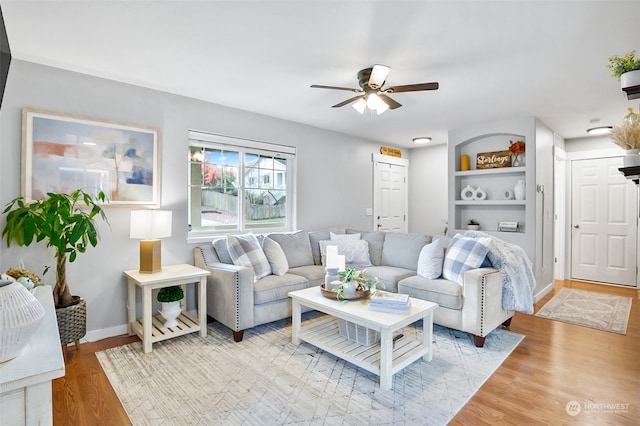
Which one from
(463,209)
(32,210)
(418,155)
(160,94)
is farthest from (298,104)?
(418,155)

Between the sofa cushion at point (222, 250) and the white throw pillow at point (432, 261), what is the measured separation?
1.99 metres

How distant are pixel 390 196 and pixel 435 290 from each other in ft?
10.7

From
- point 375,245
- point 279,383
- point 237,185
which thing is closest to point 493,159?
point 375,245

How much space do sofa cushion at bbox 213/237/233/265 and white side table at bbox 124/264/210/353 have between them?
347 millimetres

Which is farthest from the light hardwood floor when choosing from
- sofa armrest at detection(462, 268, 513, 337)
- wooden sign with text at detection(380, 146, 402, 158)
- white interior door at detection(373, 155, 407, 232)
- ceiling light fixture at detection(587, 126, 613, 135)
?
wooden sign with text at detection(380, 146, 402, 158)

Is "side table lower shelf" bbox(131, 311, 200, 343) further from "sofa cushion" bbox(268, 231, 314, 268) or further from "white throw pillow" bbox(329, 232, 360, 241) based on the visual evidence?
"white throw pillow" bbox(329, 232, 360, 241)

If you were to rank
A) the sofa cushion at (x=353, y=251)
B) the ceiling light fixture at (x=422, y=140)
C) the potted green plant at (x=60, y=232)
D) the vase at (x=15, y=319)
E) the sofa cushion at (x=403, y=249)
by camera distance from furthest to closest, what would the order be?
1. the ceiling light fixture at (x=422, y=140)
2. the sofa cushion at (x=353, y=251)
3. the sofa cushion at (x=403, y=249)
4. the potted green plant at (x=60, y=232)
5. the vase at (x=15, y=319)

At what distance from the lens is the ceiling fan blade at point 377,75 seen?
251 cm

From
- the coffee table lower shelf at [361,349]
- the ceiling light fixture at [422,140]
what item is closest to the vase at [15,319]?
the coffee table lower shelf at [361,349]

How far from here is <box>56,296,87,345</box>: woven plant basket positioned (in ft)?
8.48

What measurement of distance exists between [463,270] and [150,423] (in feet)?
8.85

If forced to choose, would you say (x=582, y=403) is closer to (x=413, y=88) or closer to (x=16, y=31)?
(x=413, y=88)

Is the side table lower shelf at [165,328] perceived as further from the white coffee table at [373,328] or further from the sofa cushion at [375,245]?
the sofa cushion at [375,245]

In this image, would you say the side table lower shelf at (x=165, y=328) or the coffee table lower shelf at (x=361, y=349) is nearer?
the coffee table lower shelf at (x=361, y=349)
